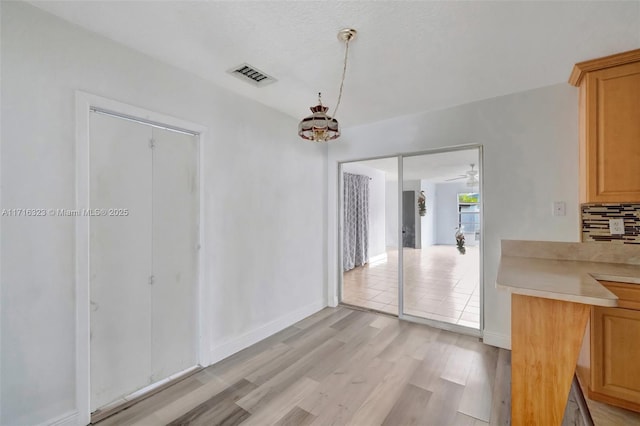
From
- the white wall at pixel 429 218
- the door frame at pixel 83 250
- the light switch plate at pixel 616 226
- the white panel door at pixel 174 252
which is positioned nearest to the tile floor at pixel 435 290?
the white wall at pixel 429 218

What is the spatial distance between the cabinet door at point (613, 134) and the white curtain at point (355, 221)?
2.72 meters

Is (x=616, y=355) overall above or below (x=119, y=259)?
below

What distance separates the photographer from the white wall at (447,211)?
10.9ft

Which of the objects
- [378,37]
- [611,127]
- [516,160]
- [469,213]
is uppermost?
[378,37]

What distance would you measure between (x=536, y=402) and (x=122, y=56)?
3443 millimetres

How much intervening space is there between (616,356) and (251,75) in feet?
11.3

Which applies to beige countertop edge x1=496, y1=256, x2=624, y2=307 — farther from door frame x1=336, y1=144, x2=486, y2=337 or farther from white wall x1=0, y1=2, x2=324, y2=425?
white wall x1=0, y1=2, x2=324, y2=425

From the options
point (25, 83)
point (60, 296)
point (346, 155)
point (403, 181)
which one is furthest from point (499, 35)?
point (60, 296)

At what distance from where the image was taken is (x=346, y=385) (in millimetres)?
2154

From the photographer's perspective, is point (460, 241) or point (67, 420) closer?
point (67, 420)

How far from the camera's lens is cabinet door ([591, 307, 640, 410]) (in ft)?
5.85

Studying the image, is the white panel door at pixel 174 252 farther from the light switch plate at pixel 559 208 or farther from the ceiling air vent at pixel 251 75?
the light switch plate at pixel 559 208

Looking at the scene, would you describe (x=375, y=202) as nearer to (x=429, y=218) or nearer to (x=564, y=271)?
(x=429, y=218)

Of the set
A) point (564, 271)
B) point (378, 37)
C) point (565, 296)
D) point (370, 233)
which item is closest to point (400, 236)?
point (370, 233)
